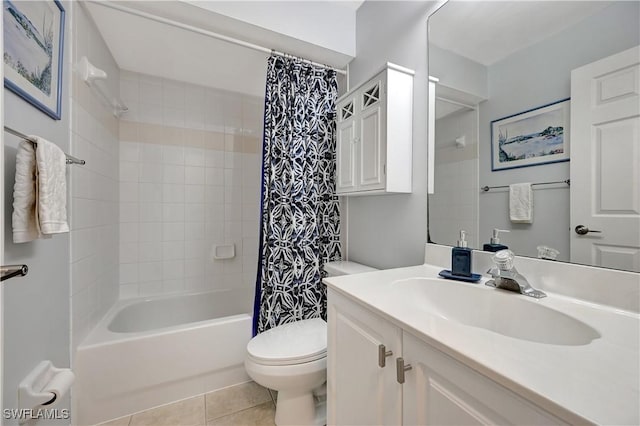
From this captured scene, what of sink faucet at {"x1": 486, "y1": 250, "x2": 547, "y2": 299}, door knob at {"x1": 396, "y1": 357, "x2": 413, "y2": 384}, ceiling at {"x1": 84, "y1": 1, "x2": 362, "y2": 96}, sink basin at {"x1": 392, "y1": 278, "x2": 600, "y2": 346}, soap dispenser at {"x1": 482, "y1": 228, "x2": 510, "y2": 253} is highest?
ceiling at {"x1": 84, "y1": 1, "x2": 362, "y2": 96}

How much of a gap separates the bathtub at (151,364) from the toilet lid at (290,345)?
352 mm

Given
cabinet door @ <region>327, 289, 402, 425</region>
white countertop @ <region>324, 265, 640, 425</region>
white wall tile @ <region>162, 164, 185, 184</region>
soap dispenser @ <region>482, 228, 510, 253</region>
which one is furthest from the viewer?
white wall tile @ <region>162, 164, 185, 184</region>

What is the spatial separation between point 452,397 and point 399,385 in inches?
6.8

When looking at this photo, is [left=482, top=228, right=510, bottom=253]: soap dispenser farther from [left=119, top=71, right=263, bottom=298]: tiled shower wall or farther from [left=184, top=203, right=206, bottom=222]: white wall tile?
[left=184, top=203, right=206, bottom=222]: white wall tile

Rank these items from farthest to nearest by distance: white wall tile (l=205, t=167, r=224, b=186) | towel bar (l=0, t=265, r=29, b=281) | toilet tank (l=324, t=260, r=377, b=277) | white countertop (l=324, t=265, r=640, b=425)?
white wall tile (l=205, t=167, r=224, b=186), toilet tank (l=324, t=260, r=377, b=277), towel bar (l=0, t=265, r=29, b=281), white countertop (l=324, t=265, r=640, b=425)

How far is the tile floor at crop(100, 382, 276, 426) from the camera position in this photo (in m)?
1.40

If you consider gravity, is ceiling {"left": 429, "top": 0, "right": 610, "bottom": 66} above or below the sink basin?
above

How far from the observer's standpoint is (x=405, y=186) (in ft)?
4.43

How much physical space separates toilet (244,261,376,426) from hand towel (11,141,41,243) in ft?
3.15

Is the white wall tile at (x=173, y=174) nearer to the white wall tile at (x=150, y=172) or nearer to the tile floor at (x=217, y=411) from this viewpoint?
the white wall tile at (x=150, y=172)

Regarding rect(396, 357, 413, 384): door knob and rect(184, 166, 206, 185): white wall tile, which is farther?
rect(184, 166, 206, 185): white wall tile

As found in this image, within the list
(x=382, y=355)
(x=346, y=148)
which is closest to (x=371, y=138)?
(x=346, y=148)

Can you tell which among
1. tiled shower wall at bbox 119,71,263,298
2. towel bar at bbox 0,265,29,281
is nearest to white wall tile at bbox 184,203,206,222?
tiled shower wall at bbox 119,71,263,298

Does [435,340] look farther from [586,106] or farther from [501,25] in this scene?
[501,25]
